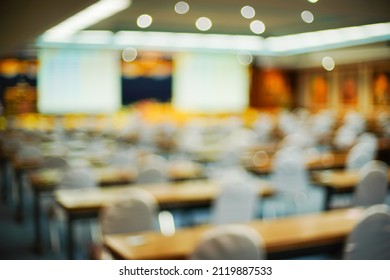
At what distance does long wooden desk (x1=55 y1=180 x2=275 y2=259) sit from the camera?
13.7ft

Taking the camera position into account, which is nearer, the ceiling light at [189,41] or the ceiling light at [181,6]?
the ceiling light at [181,6]

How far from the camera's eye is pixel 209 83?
14633 millimetres

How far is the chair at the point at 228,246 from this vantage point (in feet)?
8.54

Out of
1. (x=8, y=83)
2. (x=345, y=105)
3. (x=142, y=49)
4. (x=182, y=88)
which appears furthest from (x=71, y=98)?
(x=345, y=105)

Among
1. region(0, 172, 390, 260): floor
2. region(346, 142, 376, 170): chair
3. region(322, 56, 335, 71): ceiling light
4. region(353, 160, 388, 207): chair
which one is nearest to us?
region(353, 160, 388, 207): chair

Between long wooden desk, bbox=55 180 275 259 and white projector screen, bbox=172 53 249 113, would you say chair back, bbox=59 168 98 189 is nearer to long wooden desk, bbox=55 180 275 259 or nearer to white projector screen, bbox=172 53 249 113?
long wooden desk, bbox=55 180 275 259

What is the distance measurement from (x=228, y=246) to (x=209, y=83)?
12.2 metres

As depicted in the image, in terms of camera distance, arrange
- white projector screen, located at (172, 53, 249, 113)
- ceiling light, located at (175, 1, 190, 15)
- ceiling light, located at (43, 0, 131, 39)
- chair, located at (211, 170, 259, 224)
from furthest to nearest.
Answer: white projector screen, located at (172, 53, 249, 113) < ceiling light, located at (43, 0, 131, 39) < chair, located at (211, 170, 259, 224) < ceiling light, located at (175, 1, 190, 15)

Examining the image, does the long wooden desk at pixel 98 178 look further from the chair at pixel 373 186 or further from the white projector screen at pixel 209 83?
the white projector screen at pixel 209 83

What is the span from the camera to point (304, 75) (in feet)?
59.6

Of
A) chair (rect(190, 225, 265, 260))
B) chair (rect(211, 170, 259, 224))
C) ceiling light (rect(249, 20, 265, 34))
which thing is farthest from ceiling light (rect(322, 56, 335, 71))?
chair (rect(190, 225, 265, 260))

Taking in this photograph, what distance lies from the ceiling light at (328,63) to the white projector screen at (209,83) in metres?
2.43

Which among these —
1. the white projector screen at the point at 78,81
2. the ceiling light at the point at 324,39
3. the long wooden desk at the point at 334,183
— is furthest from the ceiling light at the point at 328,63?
the long wooden desk at the point at 334,183

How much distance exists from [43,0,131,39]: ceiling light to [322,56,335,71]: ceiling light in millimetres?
7568
